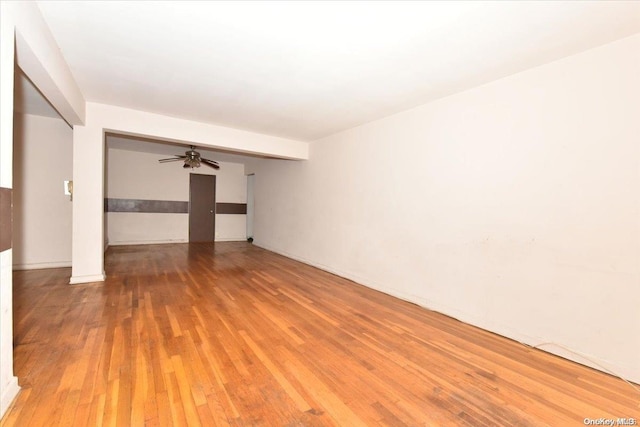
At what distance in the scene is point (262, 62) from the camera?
8.67 ft

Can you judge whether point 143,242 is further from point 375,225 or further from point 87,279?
point 375,225

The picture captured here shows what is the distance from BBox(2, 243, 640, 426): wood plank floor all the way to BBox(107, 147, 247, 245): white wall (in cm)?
427

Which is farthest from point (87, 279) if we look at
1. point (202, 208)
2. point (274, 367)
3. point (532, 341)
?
point (532, 341)

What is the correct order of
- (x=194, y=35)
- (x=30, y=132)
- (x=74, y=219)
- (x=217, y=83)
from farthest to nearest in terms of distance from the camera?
(x=30, y=132), (x=74, y=219), (x=217, y=83), (x=194, y=35)

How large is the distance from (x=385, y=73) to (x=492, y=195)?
5.59 ft

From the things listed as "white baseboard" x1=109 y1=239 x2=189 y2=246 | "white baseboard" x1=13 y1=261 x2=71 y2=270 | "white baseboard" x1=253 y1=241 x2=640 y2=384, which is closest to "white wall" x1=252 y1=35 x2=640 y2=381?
"white baseboard" x1=253 y1=241 x2=640 y2=384

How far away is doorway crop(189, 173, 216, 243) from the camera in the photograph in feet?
27.8

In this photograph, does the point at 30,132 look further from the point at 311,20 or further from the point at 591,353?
the point at 591,353

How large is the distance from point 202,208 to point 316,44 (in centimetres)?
736

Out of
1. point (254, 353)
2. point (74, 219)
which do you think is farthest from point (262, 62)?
point (74, 219)

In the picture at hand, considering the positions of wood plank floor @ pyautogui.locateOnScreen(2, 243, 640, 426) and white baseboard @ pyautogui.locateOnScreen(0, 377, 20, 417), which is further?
wood plank floor @ pyautogui.locateOnScreen(2, 243, 640, 426)

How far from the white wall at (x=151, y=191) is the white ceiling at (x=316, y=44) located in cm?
456

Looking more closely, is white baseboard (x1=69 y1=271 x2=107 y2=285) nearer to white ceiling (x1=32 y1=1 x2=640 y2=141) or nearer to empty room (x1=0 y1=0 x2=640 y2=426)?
empty room (x1=0 y1=0 x2=640 y2=426)

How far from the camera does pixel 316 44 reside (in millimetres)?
2330
